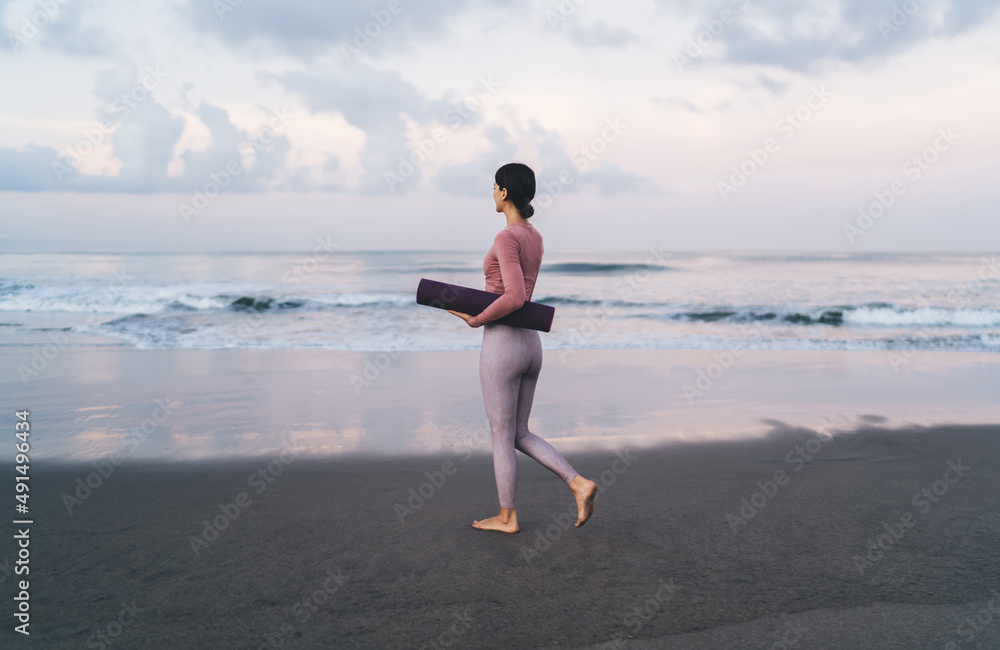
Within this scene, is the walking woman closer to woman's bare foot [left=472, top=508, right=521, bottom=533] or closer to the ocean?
woman's bare foot [left=472, top=508, right=521, bottom=533]

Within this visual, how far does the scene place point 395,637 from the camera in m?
2.39

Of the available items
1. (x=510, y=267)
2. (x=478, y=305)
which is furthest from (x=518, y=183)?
(x=478, y=305)

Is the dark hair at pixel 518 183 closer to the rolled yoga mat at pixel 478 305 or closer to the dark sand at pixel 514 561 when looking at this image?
the rolled yoga mat at pixel 478 305

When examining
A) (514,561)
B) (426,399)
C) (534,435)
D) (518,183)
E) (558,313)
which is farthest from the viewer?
(558,313)

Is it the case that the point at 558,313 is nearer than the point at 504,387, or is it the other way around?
the point at 504,387

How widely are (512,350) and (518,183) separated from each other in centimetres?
82

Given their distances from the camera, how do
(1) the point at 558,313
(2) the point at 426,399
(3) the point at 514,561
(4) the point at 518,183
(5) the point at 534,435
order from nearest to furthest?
(3) the point at 514,561 → (4) the point at 518,183 → (5) the point at 534,435 → (2) the point at 426,399 → (1) the point at 558,313

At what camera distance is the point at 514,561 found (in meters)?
3.03

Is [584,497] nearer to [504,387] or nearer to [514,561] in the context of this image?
[514,561]

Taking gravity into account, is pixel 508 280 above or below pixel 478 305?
above

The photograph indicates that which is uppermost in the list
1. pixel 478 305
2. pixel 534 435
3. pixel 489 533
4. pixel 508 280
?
pixel 508 280

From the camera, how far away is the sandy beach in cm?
247

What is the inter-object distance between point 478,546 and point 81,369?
7.40m

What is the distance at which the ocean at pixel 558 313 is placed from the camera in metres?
11.7
